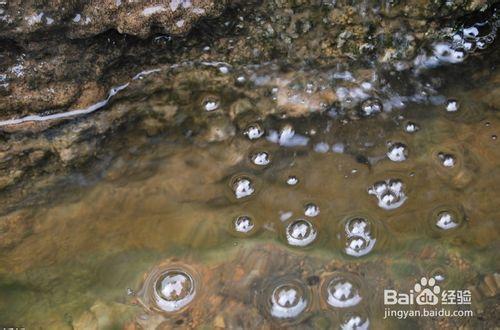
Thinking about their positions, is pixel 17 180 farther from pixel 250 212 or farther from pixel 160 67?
pixel 250 212

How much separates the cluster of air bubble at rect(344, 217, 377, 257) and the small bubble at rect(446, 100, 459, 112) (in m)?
0.54

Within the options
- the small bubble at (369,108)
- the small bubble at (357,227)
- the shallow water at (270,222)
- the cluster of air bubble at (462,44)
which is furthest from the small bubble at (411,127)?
the small bubble at (357,227)

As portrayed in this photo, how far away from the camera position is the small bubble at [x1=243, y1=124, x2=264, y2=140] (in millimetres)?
1894

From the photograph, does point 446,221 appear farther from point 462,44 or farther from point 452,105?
point 462,44

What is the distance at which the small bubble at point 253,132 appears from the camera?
6.21ft

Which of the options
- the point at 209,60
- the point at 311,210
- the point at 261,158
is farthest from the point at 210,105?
the point at 311,210

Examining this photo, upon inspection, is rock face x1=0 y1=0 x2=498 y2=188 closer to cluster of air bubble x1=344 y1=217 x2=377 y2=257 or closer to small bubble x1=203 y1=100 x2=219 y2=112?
small bubble x1=203 y1=100 x2=219 y2=112

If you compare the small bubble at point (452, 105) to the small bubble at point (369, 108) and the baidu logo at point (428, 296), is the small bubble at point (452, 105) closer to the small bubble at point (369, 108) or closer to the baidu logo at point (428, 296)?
the small bubble at point (369, 108)

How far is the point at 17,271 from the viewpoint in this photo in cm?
175

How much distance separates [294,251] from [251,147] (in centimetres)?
41

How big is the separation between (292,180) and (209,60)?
54 cm

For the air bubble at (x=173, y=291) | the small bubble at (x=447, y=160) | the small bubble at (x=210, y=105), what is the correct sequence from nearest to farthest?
the air bubble at (x=173, y=291) < the small bubble at (x=447, y=160) < the small bubble at (x=210, y=105)

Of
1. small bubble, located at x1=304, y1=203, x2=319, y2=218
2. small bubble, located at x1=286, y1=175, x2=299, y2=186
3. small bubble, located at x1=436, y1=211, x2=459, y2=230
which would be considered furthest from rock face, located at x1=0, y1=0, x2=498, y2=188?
small bubble, located at x1=436, y1=211, x2=459, y2=230

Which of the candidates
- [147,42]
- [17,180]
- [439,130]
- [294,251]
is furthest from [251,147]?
[17,180]
